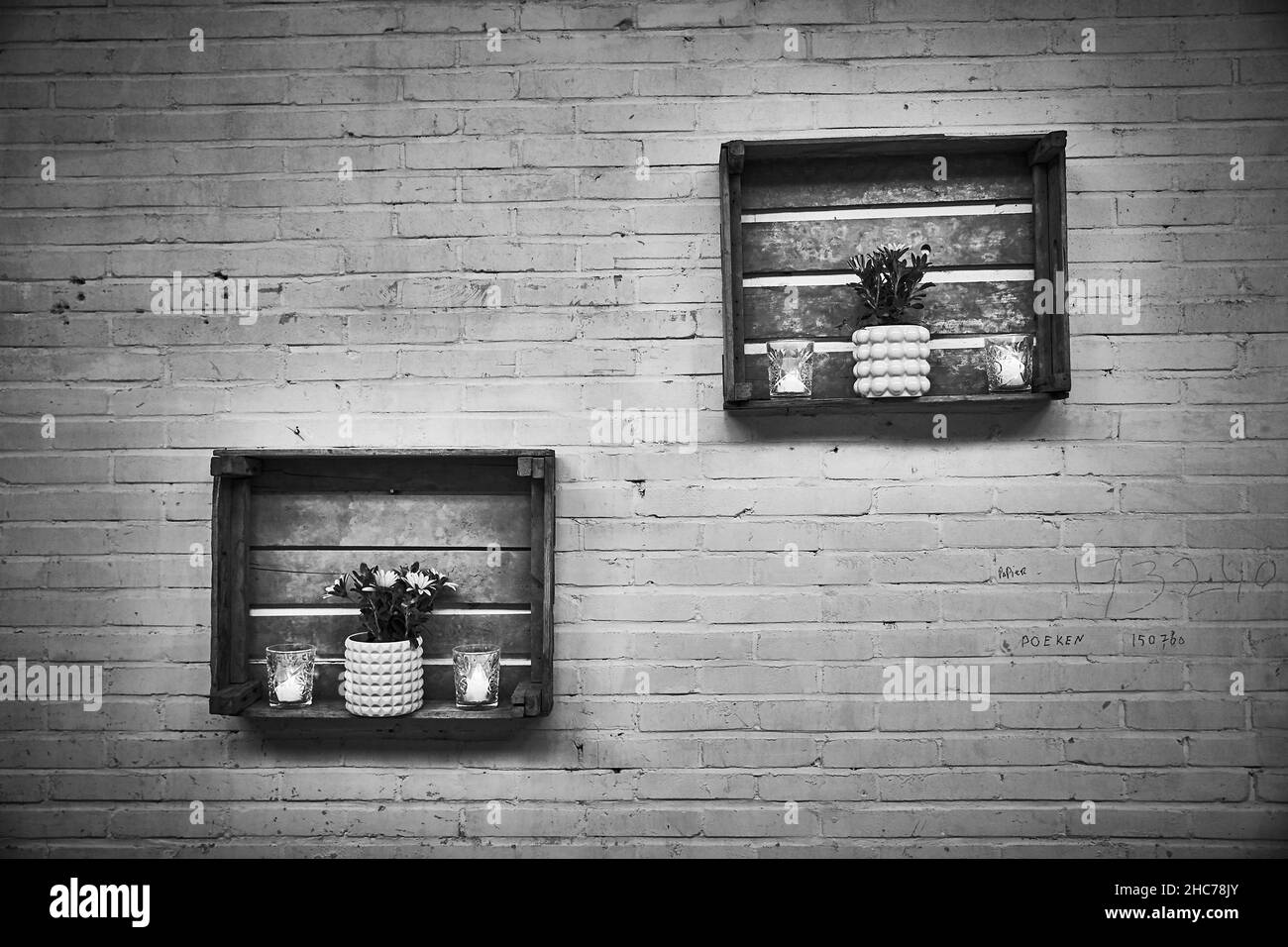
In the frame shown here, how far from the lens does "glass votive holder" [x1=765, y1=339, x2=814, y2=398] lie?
1613 mm

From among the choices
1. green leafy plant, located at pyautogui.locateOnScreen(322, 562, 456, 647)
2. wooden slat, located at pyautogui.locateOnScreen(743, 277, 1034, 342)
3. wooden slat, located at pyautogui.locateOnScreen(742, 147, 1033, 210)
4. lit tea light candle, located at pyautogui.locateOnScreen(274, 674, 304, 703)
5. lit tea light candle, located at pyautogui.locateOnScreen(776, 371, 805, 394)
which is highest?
wooden slat, located at pyautogui.locateOnScreen(742, 147, 1033, 210)

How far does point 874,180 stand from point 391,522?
1420 mm

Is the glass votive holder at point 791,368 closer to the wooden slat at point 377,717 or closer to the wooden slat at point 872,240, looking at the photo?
the wooden slat at point 872,240

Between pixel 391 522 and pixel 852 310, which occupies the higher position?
pixel 852 310

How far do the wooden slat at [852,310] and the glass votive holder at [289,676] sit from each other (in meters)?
1.26

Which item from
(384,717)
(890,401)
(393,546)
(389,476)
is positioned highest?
(890,401)

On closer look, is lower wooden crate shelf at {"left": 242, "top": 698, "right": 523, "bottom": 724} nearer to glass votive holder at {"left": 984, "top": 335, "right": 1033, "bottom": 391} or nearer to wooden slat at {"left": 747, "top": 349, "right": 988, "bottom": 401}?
wooden slat at {"left": 747, "top": 349, "right": 988, "bottom": 401}

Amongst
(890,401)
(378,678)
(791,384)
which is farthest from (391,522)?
(890,401)

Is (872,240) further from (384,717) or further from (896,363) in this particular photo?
(384,717)

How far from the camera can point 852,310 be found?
5.63ft

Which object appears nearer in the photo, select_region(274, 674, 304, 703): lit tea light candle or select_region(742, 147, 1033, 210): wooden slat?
select_region(274, 674, 304, 703): lit tea light candle

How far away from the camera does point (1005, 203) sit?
1.72 metres

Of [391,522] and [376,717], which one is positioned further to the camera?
[391,522]

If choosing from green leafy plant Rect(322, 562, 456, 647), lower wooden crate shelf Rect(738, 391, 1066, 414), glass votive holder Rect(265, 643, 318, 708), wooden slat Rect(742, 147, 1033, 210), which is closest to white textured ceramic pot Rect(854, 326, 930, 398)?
lower wooden crate shelf Rect(738, 391, 1066, 414)
